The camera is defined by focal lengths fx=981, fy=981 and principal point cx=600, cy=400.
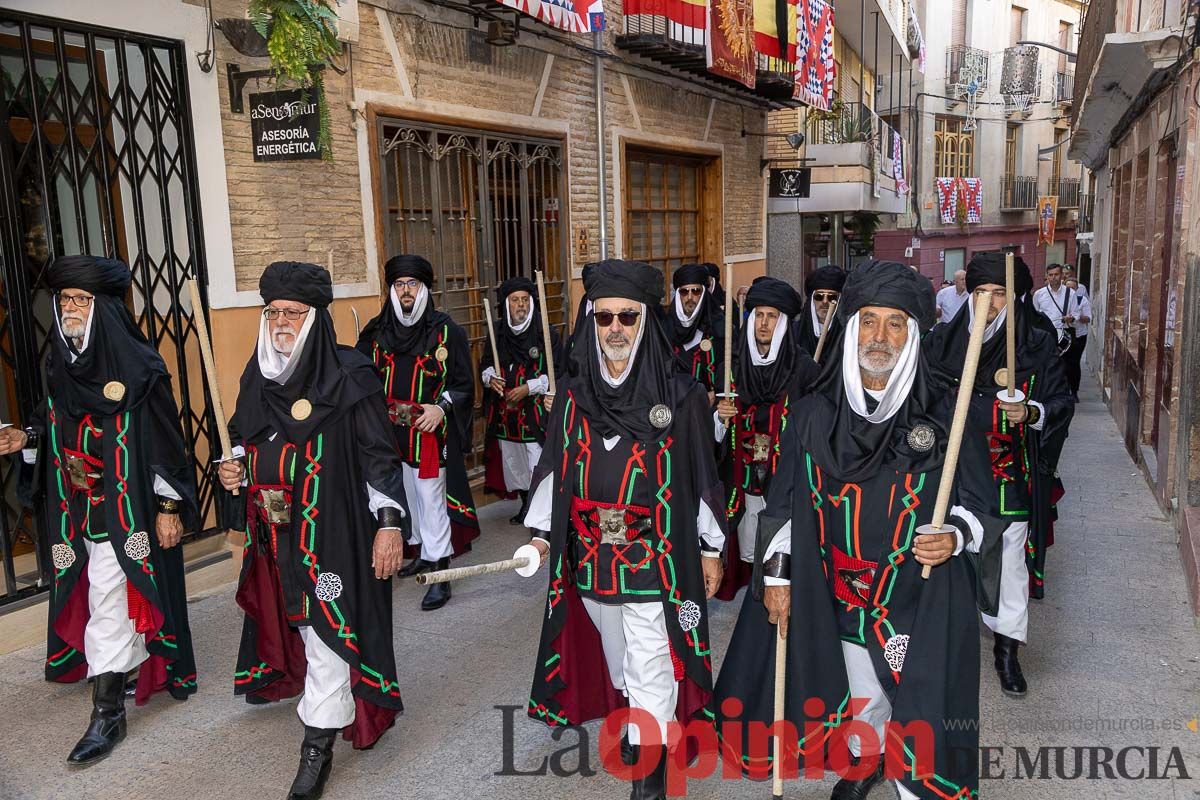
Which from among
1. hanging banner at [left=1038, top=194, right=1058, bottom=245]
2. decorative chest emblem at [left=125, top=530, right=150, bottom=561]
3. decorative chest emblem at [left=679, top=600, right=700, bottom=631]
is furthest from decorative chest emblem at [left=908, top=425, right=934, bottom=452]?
hanging banner at [left=1038, top=194, right=1058, bottom=245]

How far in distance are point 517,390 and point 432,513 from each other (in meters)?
1.53

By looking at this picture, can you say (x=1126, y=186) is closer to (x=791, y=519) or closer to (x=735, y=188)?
(x=735, y=188)

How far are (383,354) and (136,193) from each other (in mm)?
1779

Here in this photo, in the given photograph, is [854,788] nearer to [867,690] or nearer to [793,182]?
[867,690]

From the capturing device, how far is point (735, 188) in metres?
13.7

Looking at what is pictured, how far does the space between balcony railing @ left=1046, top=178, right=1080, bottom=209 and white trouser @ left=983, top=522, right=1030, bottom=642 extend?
108 feet

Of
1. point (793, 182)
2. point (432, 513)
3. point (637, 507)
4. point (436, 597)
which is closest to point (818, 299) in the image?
point (432, 513)

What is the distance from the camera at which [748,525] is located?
583 centimetres

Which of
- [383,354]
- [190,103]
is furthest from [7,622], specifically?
[190,103]

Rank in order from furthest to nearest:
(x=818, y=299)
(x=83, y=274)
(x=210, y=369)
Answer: (x=818, y=299) → (x=83, y=274) → (x=210, y=369)

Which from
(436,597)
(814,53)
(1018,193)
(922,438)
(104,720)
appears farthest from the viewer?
(1018,193)

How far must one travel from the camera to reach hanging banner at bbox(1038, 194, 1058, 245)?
32000 mm

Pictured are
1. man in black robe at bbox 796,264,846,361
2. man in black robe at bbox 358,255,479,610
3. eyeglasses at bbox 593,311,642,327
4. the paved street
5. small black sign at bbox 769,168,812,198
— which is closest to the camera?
eyeglasses at bbox 593,311,642,327

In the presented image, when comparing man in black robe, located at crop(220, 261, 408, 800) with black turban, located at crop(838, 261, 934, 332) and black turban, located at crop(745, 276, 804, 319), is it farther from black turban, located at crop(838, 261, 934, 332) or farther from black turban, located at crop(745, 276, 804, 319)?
black turban, located at crop(745, 276, 804, 319)
